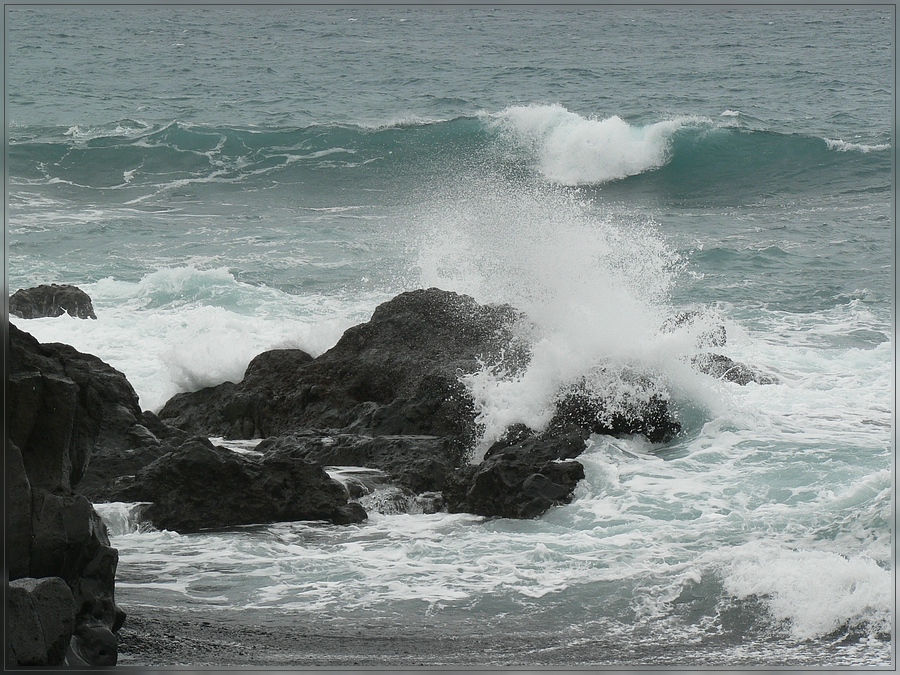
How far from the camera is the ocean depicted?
499 cm

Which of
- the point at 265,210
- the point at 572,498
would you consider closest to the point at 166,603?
the point at 572,498

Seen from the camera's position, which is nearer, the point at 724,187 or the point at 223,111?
the point at 724,187

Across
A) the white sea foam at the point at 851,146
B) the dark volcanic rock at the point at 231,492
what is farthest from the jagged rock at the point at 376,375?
the white sea foam at the point at 851,146

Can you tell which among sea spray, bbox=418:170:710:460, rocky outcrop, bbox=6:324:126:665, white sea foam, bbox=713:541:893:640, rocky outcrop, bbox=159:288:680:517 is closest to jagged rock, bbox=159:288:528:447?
rocky outcrop, bbox=159:288:680:517

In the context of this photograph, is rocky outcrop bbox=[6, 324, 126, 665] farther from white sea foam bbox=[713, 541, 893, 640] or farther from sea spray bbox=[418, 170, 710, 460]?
sea spray bbox=[418, 170, 710, 460]

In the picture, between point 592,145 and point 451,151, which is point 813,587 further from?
point 451,151

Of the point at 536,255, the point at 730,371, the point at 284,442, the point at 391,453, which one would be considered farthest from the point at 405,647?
the point at 536,255

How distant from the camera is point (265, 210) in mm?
18797

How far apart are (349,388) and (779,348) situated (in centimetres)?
496

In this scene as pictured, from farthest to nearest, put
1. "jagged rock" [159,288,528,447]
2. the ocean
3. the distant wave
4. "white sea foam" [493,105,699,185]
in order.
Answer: "white sea foam" [493,105,699,185] < the distant wave < "jagged rock" [159,288,528,447] < the ocean

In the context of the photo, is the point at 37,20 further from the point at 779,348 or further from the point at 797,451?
the point at 797,451

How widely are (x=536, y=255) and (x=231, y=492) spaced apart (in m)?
4.15

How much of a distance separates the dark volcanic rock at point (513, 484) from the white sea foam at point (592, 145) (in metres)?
14.1

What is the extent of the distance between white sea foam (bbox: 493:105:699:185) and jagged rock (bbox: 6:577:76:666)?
1701cm
